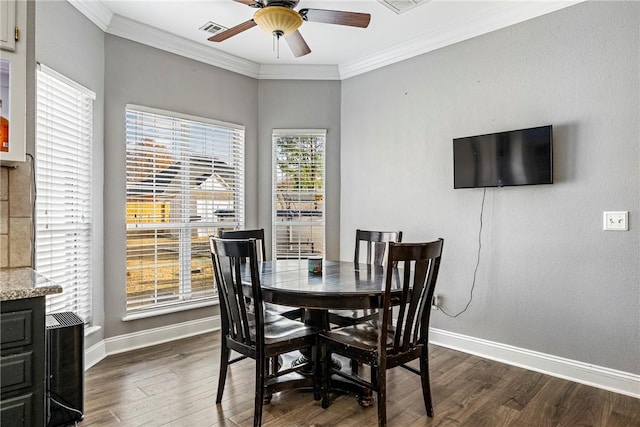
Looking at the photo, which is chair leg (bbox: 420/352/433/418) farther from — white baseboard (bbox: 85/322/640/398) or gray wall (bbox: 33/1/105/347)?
gray wall (bbox: 33/1/105/347)

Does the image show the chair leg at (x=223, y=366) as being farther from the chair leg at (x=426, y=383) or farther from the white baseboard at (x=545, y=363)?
the white baseboard at (x=545, y=363)

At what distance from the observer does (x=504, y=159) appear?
3.05 m

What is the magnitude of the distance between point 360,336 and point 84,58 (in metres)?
2.89

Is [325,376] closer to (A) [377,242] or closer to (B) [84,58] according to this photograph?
(A) [377,242]

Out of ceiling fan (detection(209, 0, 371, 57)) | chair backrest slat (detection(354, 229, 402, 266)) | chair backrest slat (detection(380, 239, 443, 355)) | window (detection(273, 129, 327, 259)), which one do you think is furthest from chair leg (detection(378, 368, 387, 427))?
window (detection(273, 129, 327, 259))

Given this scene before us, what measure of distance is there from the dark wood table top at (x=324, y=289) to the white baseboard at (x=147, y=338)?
153 cm

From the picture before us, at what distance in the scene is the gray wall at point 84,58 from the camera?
2561mm

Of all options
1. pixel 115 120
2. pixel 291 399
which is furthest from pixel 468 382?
pixel 115 120

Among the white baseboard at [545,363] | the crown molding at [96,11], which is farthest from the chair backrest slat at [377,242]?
the crown molding at [96,11]

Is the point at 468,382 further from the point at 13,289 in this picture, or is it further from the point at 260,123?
the point at 260,123

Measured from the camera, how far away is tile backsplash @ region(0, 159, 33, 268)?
6.10ft

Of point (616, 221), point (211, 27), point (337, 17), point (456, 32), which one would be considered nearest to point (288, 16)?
point (337, 17)

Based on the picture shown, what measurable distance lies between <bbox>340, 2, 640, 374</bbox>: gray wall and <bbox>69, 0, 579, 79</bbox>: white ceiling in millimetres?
150

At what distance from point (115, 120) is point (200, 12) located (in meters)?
1.15
